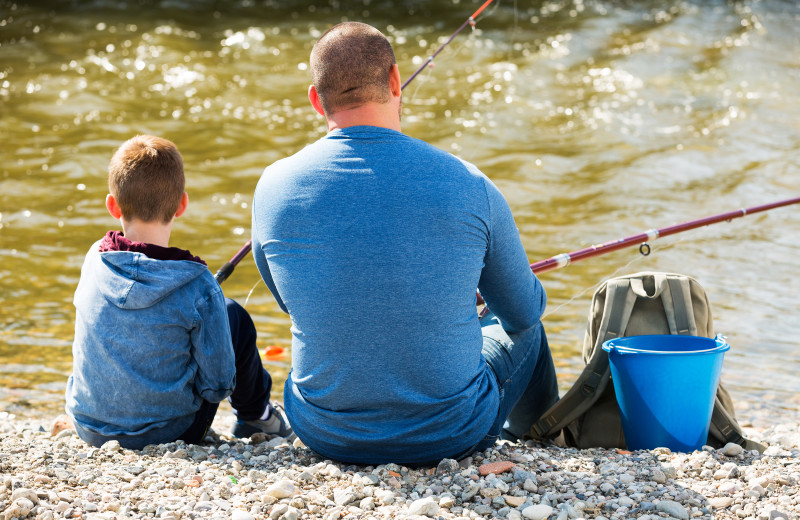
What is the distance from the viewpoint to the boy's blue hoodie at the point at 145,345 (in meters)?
2.32

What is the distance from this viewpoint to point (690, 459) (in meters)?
2.34

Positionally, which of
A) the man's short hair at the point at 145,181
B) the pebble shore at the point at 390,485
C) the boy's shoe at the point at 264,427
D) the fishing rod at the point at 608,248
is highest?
the man's short hair at the point at 145,181

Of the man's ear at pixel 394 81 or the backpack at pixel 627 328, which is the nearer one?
the man's ear at pixel 394 81

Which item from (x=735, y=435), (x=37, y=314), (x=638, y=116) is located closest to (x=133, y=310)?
(x=735, y=435)

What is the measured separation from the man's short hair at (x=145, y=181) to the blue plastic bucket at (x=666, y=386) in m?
1.24

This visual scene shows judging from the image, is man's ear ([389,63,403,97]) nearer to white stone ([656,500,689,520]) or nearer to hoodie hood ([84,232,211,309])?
hoodie hood ([84,232,211,309])

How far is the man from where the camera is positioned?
1.99m

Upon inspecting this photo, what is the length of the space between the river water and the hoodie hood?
5.07ft

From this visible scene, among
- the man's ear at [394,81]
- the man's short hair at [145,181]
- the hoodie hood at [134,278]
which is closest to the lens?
the man's ear at [394,81]

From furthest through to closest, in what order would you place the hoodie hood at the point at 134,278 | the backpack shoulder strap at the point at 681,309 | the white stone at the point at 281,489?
the backpack shoulder strap at the point at 681,309, the hoodie hood at the point at 134,278, the white stone at the point at 281,489

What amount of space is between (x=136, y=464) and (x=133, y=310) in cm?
39

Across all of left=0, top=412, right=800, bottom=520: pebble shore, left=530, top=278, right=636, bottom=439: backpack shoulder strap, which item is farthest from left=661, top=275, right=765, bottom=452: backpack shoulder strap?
left=0, top=412, right=800, bottom=520: pebble shore

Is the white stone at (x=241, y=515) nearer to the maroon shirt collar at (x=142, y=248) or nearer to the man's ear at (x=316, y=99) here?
the maroon shirt collar at (x=142, y=248)

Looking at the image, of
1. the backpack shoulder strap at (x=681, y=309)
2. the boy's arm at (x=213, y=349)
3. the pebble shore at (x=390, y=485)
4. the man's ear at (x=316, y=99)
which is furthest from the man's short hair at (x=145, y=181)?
the backpack shoulder strap at (x=681, y=309)
